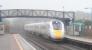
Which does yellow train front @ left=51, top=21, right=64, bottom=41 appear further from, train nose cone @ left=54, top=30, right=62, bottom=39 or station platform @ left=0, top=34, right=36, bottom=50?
station platform @ left=0, top=34, right=36, bottom=50

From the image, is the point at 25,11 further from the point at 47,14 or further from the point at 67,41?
the point at 67,41

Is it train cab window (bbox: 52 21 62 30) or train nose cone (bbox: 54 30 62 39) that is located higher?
train cab window (bbox: 52 21 62 30)

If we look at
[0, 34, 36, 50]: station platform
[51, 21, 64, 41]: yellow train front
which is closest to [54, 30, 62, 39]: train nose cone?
[51, 21, 64, 41]: yellow train front

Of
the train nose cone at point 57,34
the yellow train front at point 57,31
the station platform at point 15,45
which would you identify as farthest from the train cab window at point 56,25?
the station platform at point 15,45

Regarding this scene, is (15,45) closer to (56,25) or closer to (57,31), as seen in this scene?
(57,31)

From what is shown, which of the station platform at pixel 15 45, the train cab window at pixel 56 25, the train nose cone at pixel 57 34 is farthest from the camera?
the train cab window at pixel 56 25

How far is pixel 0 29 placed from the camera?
244ft

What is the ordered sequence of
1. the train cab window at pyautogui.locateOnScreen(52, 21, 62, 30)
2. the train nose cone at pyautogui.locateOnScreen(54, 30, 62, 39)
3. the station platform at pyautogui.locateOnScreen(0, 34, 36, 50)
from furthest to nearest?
the train cab window at pyautogui.locateOnScreen(52, 21, 62, 30) < the train nose cone at pyautogui.locateOnScreen(54, 30, 62, 39) < the station platform at pyautogui.locateOnScreen(0, 34, 36, 50)

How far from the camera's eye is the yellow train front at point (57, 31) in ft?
137

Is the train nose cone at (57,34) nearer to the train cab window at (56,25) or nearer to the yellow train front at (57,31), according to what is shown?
the yellow train front at (57,31)

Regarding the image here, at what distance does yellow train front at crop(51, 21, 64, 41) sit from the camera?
41.8m

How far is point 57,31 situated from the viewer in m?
42.2

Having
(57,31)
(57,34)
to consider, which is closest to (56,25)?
(57,31)

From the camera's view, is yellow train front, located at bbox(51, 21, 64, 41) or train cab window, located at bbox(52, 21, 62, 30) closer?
yellow train front, located at bbox(51, 21, 64, 41)
